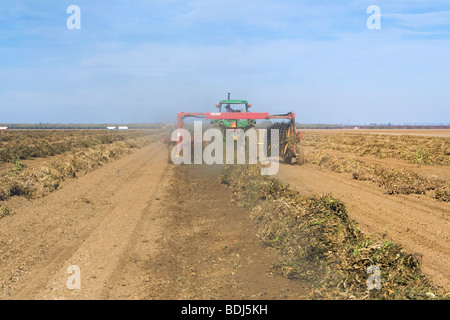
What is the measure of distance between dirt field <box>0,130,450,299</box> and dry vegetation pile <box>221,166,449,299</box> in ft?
0.97

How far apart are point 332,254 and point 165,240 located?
140 inches

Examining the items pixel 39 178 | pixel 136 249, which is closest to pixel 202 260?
pixel 136 249

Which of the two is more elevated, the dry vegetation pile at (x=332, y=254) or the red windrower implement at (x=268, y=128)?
the red windrower implement at (x=268, y=128)

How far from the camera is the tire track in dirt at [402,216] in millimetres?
6486

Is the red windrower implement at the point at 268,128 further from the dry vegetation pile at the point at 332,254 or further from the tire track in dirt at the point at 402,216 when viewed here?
the dry vegetation pile at the point at 332,254

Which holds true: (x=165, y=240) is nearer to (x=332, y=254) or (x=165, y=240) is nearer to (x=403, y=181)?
(x=332, y=254)

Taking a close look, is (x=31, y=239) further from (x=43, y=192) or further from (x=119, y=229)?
(x=43, y=192)

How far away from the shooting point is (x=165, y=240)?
7.64 meters

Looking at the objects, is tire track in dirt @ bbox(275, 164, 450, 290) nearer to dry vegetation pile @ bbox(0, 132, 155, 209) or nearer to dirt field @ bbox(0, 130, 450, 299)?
dirt field @ bbox(0, 130, 450, 299)

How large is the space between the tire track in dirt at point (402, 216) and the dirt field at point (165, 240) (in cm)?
2

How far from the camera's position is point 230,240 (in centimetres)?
738

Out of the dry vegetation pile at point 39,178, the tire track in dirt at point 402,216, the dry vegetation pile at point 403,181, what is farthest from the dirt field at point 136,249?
the dry vegetation pile at point 403,181
